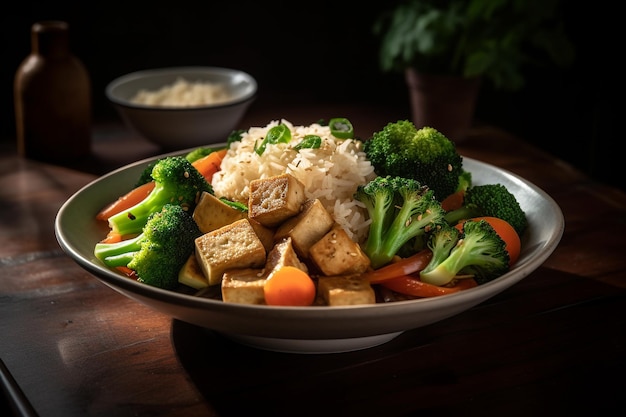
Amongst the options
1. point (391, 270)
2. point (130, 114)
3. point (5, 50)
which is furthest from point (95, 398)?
point (5, 50)

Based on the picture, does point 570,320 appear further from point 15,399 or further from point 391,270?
point 15,399

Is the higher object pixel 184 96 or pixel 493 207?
pixel 493 207

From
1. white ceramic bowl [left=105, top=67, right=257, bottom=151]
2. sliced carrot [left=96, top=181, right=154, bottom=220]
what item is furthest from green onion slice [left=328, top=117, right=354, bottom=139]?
white ceramic bowl [left=105, top=67, right=257, bottom=151]

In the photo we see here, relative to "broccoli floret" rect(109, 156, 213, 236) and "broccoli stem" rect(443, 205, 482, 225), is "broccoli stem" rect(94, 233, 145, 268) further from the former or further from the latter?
→ "broccoli stem" rect(443, 205, 482, 225)

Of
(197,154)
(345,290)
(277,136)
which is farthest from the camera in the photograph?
(197,154)

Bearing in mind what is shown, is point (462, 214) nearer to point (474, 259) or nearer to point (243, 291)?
point (474, 259)

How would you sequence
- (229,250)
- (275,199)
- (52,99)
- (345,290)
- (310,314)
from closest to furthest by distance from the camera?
(310,314) < (345,290) < (229,250) < (275,199) < (52,99)

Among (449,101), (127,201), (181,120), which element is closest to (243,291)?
(127,201)

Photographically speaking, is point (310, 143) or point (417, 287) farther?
point (310, 143)
